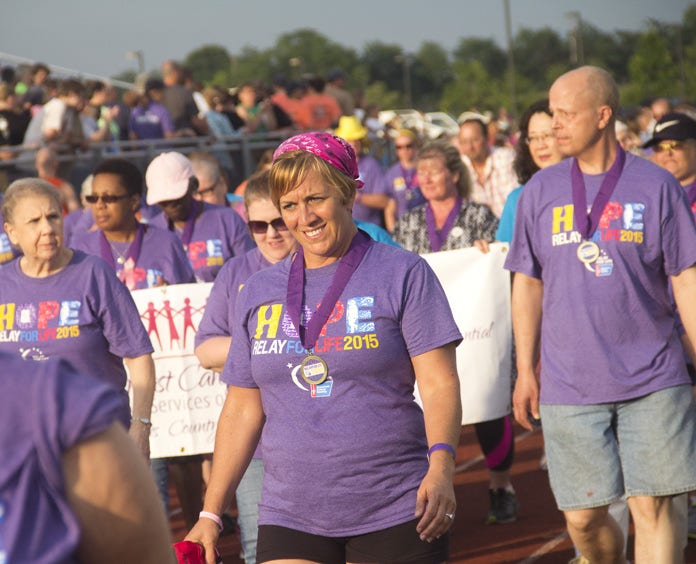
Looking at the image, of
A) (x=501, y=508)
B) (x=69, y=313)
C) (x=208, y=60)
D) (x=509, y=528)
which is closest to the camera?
(x=69, y=313)

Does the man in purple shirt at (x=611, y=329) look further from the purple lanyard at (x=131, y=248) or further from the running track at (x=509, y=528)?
the purple lanyard at (x=131, y=248)

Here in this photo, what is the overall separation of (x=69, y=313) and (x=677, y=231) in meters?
2.74

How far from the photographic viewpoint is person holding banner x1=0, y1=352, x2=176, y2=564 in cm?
184

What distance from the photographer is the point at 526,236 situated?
5734 millimetres

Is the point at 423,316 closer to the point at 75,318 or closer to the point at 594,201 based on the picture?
the point at 594,201

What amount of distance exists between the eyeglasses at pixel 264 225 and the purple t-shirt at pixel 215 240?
259 centimetres

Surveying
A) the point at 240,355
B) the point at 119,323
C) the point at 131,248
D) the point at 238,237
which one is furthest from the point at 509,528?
the point at 240,355

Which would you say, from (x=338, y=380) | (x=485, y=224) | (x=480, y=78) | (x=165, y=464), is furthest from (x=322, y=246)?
(x=480, y=78)

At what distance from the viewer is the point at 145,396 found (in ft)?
18.6

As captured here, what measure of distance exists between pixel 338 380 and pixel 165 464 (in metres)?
4.04

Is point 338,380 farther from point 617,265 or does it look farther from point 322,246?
point 617,265

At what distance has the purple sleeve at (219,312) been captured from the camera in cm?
579

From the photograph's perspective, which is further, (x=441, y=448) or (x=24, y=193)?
(x=24, y=193)

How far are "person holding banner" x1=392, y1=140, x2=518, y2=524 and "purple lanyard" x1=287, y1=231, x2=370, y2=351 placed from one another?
4277mm
